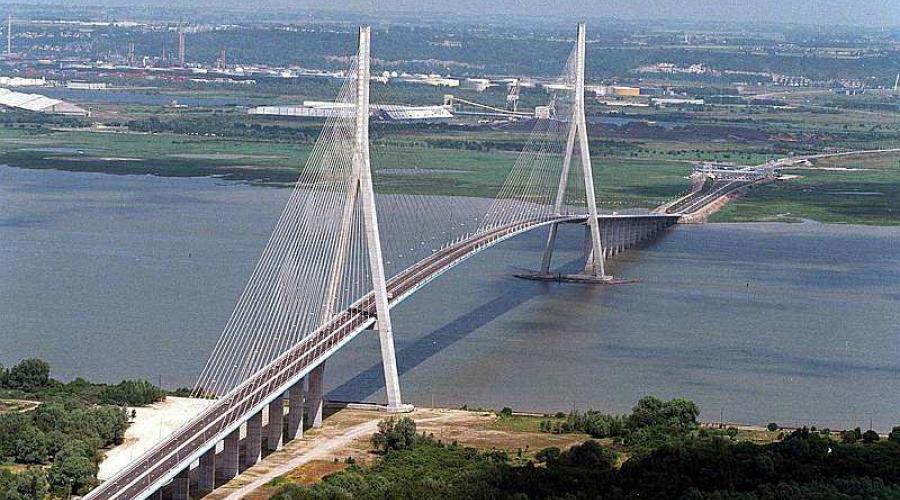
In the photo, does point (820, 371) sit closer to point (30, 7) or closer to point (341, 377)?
point (341, 377)

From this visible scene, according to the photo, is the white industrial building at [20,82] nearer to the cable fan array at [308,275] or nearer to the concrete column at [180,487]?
the cable fan array at [308,275]

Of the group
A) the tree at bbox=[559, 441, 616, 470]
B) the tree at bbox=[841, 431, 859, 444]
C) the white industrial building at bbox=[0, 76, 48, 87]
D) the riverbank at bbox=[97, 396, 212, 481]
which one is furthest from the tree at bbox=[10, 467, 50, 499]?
the white industrial building at bbox=[0, 76, 48, 87]

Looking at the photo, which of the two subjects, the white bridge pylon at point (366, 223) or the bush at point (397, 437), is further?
the white bridge pylon at point (366, 223)

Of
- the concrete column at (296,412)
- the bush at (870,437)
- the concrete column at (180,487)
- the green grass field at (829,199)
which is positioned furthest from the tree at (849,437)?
the green grass field at (829,199)

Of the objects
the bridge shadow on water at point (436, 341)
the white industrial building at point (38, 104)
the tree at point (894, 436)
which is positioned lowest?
the bridge shadow on water at point (436, 341)

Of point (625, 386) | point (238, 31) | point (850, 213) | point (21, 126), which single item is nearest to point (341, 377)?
point (625, 386)

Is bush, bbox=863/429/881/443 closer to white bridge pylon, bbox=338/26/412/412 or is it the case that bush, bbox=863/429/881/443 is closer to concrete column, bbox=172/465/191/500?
white bridge pylon, bbox=338/26/412/412

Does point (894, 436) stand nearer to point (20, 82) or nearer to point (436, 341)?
point (436, 341)
